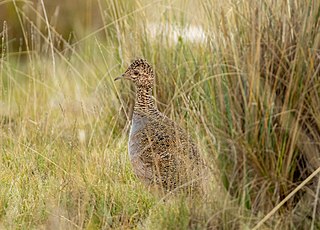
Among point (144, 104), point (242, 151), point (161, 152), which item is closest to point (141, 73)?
point (144, 104)

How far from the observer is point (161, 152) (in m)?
4.29

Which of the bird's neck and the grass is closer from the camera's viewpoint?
the grass

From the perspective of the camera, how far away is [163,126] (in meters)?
4.46

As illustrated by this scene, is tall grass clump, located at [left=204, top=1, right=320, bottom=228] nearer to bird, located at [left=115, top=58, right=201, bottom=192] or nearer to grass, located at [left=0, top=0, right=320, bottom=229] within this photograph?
grass, located at [left=0, top=0, right=320, bottom=229]


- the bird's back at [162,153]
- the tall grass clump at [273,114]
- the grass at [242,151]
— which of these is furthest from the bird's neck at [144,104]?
the tall grass clump at [273,114]

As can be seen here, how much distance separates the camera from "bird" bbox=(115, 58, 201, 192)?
162 inches

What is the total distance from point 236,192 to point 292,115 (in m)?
0.39

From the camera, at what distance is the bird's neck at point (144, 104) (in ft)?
15.3

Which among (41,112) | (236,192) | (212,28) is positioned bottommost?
(41,112)

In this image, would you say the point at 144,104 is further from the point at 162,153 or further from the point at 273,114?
the point at 273,114

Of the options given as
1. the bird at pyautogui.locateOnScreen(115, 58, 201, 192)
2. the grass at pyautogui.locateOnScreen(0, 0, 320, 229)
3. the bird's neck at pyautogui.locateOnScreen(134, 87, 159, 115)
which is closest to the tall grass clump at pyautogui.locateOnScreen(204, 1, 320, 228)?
the grass at pyautogui.locateOnScreen(0, 0, 320, 229)

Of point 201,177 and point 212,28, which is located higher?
point 212,28

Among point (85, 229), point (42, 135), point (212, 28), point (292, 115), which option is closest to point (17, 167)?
point (42, 135)

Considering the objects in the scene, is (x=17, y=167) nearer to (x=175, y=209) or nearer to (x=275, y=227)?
(x=175, y=209)
